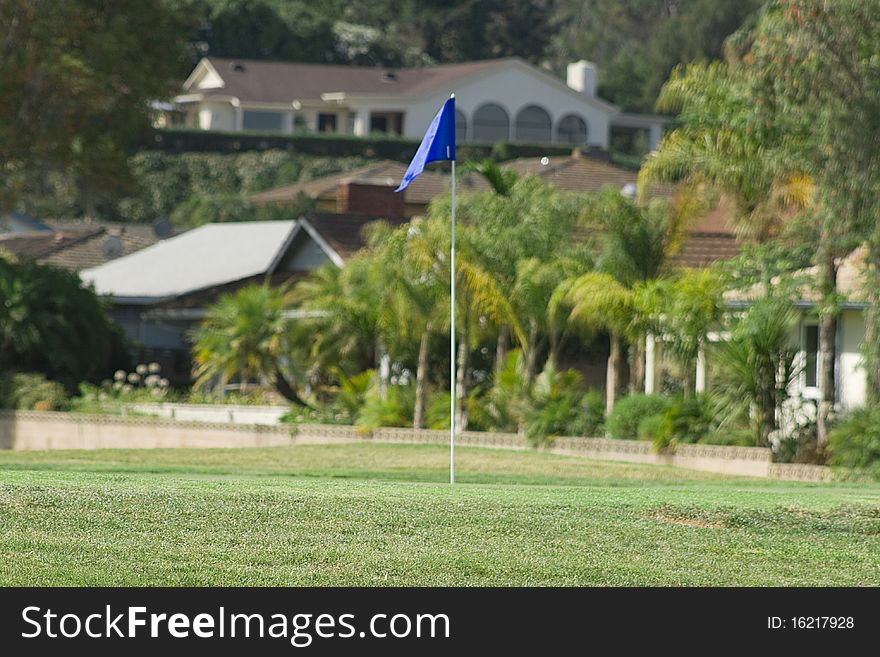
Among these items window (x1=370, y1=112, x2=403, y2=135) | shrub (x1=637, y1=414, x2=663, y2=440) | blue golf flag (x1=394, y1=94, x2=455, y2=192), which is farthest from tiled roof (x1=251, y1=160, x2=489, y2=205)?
blue golf flag (x1=394, y1=94, x2=455, y2=192)

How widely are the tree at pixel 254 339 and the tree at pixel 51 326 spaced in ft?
11.5

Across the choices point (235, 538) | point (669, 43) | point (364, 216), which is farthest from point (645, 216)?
point (669, 43)

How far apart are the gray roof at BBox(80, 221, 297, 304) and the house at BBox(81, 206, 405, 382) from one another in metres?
0.02

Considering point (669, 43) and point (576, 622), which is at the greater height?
point (669, 43)

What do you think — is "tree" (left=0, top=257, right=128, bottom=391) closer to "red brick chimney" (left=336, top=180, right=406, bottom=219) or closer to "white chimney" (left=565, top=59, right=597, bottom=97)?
"red brick chimney" (left=336, top=180, right=406, bottom=219)

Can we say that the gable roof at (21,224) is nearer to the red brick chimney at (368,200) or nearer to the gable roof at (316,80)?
the red brick chimney at (368,200)

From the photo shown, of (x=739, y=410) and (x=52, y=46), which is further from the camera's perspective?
(x=52, y=46)

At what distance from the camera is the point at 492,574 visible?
1145 cm

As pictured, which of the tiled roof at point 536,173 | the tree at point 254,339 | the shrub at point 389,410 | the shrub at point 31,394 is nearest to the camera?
the shrub at point 389,410

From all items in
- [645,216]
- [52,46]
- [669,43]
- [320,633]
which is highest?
[669,43]

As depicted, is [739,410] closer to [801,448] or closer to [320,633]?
[801,448]

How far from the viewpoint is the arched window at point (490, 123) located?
87.2 m

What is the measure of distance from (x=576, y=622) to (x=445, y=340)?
2080cm

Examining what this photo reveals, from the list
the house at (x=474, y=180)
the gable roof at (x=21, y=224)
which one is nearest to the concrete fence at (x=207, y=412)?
the house at (x=474, y=180)
